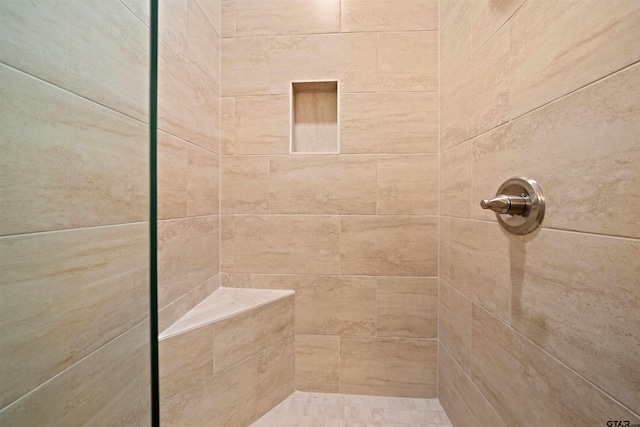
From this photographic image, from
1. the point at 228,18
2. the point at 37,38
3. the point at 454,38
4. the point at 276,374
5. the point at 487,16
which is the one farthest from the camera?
the point at 228,18

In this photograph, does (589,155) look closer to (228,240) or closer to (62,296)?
(62,296)

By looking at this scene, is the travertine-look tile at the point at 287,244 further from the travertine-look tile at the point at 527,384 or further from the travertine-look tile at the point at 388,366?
the travertine-look tile at the point at 527,384

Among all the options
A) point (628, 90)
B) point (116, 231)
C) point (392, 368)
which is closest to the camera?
point (628, 90)

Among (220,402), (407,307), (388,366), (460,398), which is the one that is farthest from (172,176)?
(460,398)

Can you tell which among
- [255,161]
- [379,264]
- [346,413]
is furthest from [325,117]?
[346,413]

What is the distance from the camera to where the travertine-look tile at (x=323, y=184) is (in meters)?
1.29

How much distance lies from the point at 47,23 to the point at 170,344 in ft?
2.83

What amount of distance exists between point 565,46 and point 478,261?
64cm

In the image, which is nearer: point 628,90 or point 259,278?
point 628,90

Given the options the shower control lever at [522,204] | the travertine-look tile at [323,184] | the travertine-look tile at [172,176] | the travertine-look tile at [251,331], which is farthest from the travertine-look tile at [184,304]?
the shower control lever at [522,204]

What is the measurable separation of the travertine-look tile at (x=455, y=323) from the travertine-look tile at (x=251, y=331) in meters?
0.72

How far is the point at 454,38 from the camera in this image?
1.11 meters

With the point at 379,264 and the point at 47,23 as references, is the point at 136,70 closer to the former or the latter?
the point at 47,23

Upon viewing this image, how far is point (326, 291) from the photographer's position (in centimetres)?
130
